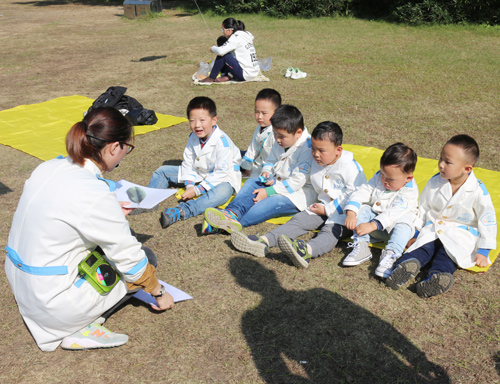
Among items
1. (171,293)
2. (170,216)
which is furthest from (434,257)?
(170,216)

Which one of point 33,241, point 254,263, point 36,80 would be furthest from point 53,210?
point 36,80

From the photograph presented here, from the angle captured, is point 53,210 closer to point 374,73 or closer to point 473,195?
point 473,195

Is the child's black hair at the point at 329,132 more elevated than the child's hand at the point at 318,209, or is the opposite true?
the child's black hair at the point at 329,132

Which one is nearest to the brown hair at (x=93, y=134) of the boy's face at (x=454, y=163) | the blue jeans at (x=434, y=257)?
the blue jeans at (x=434, y=257)

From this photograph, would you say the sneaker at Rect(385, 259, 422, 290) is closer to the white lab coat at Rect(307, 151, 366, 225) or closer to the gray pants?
the gray pants

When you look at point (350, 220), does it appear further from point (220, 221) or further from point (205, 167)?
point (205, 167)

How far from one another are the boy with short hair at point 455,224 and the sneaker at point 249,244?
968 mm

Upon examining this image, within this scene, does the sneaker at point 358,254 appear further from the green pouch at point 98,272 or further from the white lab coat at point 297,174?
the green pouch at point 98,272

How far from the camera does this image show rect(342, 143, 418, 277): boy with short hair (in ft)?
11.1

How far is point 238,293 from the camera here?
10.4 feet

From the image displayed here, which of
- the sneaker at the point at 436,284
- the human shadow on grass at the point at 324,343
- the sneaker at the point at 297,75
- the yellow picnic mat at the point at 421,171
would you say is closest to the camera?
the human shadow on grass at the point at 324,343

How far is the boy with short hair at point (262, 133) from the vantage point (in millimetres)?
4449

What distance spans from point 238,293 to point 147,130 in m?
3.77

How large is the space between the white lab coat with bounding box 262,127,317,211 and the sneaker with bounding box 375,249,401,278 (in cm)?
102
